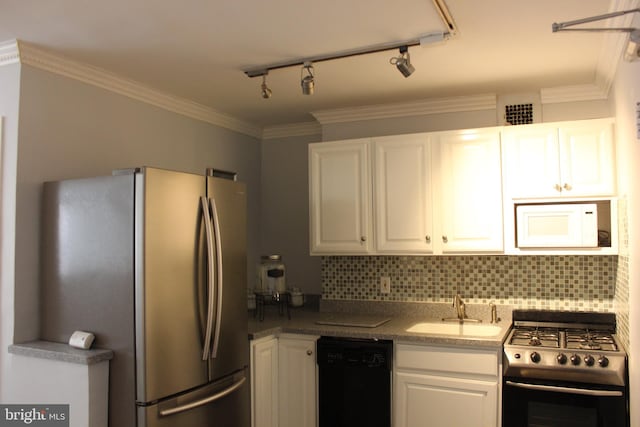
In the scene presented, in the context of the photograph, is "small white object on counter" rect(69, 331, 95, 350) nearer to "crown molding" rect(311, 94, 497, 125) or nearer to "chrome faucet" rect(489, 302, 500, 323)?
"crown molding" rect(311, 94, 497, 125)

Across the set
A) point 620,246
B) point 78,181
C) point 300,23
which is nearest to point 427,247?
point 620,246

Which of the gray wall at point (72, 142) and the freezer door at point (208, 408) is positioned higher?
the gray wall at point (72, 142)

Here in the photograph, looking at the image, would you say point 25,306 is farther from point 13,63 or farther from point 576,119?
point 576,119

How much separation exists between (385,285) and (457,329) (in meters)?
0.69

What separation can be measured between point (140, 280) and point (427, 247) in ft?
5.93

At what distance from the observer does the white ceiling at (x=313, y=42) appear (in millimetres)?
2268

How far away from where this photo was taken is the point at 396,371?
3.13 metres

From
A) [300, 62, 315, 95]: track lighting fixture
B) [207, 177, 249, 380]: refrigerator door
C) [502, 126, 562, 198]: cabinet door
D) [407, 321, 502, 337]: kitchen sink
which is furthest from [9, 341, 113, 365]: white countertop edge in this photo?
[502, 126, 562, 198]: cabinet door

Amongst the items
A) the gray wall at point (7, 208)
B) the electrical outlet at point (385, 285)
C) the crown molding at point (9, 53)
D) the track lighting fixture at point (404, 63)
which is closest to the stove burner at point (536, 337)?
the electrical outlet at point (385, 285)

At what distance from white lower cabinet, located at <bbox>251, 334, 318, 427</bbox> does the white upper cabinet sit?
157cm

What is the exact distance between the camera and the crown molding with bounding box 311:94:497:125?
11.8ft

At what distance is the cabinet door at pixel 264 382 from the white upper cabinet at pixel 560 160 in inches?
67.8

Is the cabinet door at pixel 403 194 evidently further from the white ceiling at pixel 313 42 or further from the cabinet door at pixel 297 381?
the cabinet door at pixel 297 381

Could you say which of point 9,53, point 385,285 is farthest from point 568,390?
point 9,53
